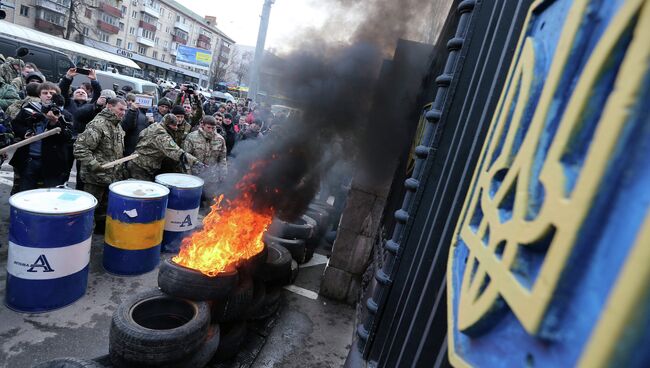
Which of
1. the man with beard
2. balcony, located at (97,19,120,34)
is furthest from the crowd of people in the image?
balcony, located at (97,19,120,34)

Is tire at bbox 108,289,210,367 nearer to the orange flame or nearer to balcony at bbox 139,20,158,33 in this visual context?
the orange flame

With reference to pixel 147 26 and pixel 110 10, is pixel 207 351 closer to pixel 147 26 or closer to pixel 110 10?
pixel 110 10

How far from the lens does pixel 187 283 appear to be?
3402 mm

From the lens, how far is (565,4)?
34.2 inches

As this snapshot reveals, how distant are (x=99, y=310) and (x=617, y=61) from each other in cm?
509

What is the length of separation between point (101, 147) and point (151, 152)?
0.80 m

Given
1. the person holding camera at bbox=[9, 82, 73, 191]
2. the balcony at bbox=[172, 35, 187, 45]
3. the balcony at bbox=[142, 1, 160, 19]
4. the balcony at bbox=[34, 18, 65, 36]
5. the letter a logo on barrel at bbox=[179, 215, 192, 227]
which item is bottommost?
the letter a logo on barrel at bbox=[179, 215, 192, 227]

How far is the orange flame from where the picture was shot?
13.6 feet

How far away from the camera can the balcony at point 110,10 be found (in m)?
47.3

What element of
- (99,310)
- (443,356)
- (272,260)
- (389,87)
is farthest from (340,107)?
(443,356)

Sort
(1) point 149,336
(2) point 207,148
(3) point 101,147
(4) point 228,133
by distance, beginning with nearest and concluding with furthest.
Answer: (1) point 149,336 < (3) point 101,147 < (2) point 207,148 < (4) point 228,133

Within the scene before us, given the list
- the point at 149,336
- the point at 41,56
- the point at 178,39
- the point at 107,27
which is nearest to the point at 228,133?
the point at 149,336

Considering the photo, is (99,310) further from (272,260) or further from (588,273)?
(588,273)

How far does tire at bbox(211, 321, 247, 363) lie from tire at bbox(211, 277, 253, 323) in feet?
0.36
